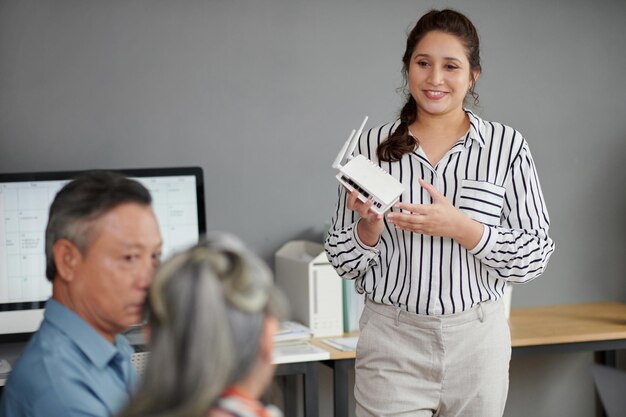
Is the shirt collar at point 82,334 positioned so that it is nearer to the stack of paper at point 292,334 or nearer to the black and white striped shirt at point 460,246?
the black and white striped shirt at point 460,246

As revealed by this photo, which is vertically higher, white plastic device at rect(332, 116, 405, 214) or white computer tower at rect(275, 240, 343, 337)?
white plastic device at rect(332, 116, 405, 214)

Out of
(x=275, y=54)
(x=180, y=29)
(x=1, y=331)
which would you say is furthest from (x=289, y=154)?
(x=1, y=331)

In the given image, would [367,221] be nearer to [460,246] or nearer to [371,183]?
[371,183]

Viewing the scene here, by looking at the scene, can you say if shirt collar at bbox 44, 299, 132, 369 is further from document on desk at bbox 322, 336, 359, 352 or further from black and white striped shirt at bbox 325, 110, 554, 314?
document on desk at bbox 322, 336, 359, 352

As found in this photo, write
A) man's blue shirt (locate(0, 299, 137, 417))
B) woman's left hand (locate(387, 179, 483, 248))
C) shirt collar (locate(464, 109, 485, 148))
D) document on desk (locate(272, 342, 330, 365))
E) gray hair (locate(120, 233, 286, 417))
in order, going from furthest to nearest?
document on desk (locate(272, 342, 330, 365)), shirt collar (locate(464, 109, 485, 148)), woman's left hand (locate(387, 179, 483, 248)), man's blue shirt (locate(0, 299, 137, 417)), gray hair (locate(120, 233, 286, 417))

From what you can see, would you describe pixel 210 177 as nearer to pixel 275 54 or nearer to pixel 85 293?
pixel 275 54

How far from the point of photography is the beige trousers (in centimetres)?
220

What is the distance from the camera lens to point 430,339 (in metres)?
2.20

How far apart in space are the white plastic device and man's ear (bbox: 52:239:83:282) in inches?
37.4

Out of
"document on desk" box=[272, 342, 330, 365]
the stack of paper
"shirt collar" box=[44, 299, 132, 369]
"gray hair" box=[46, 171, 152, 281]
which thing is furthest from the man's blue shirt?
the stack of paper

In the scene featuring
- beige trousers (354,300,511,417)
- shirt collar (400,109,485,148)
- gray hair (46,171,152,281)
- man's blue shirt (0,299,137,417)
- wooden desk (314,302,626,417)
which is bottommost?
wooden desk (314,302,626,417)

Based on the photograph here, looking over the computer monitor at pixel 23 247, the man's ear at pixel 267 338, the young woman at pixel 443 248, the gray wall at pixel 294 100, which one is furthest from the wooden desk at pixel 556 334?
the man's ear at pixel 267 338

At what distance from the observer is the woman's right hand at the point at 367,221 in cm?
221

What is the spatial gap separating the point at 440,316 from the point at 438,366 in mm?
120
